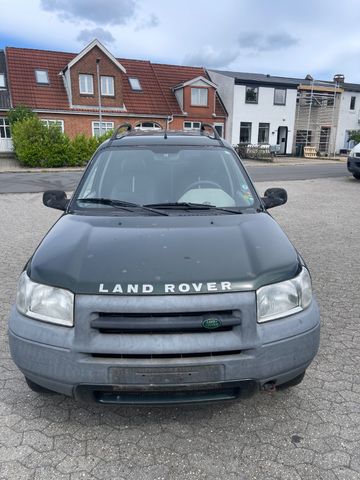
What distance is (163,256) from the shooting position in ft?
7.73

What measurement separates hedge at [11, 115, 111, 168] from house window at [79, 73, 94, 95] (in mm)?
6345

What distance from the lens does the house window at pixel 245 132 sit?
33531 mm

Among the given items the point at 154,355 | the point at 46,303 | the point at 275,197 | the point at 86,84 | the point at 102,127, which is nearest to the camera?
the point at 154,355

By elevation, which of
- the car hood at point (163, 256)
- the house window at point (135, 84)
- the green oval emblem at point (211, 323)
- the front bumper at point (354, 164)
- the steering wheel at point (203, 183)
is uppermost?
the house window at point (135, 84)

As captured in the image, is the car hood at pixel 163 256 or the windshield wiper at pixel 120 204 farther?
the windshield wiper at pixel 120 204

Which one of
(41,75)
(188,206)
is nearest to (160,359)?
(188,206)

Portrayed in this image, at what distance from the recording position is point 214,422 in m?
2.58

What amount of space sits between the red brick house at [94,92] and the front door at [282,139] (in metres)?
7.71

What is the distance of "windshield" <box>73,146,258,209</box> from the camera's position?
131 inches

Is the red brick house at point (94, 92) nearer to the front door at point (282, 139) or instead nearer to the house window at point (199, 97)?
the house window at point (199, 97)

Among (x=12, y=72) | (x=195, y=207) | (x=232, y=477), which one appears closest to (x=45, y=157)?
(x=12, y=72)

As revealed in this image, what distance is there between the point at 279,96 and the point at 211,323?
35851 mm

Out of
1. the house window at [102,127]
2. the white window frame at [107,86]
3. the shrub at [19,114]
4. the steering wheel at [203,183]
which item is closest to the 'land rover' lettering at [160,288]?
the steering wheel at [203,183]

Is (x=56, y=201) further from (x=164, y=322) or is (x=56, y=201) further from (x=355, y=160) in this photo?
(x=355, y=160)
